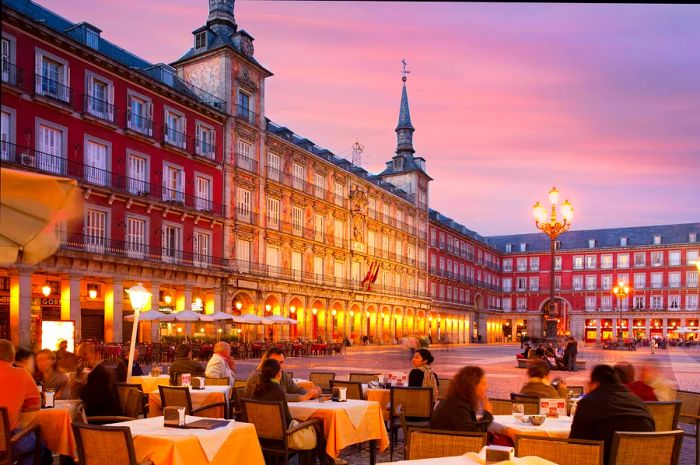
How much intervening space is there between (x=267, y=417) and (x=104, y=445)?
1.74 m

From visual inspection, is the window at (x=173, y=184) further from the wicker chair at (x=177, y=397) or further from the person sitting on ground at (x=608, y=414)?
the person sitting on ground at (x=608, y=414)

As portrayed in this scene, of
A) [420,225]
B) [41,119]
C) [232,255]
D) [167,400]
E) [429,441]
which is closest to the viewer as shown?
[429,441]

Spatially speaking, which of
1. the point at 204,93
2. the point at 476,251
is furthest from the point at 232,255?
the point at 476,251

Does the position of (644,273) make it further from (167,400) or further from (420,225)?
(167,400)

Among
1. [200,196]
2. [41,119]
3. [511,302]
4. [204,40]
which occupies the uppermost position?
[204,40]

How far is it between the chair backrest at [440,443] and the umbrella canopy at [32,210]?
8.37 feet

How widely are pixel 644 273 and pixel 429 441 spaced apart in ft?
232

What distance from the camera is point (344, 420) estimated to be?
21.0 ft

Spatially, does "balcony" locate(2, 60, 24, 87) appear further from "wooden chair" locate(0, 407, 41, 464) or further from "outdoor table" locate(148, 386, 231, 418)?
"wooden chair" locate(0, 407, 41, 464)

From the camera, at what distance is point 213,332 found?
28375 mm

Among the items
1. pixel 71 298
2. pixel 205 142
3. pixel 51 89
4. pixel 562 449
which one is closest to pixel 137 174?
pixel 205 142

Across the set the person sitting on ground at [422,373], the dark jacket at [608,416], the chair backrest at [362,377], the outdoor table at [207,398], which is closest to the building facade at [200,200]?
the outdoor table at [207,398]

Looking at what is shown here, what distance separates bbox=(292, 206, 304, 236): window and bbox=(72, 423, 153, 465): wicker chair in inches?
1227

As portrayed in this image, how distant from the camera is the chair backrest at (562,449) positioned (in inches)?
158
